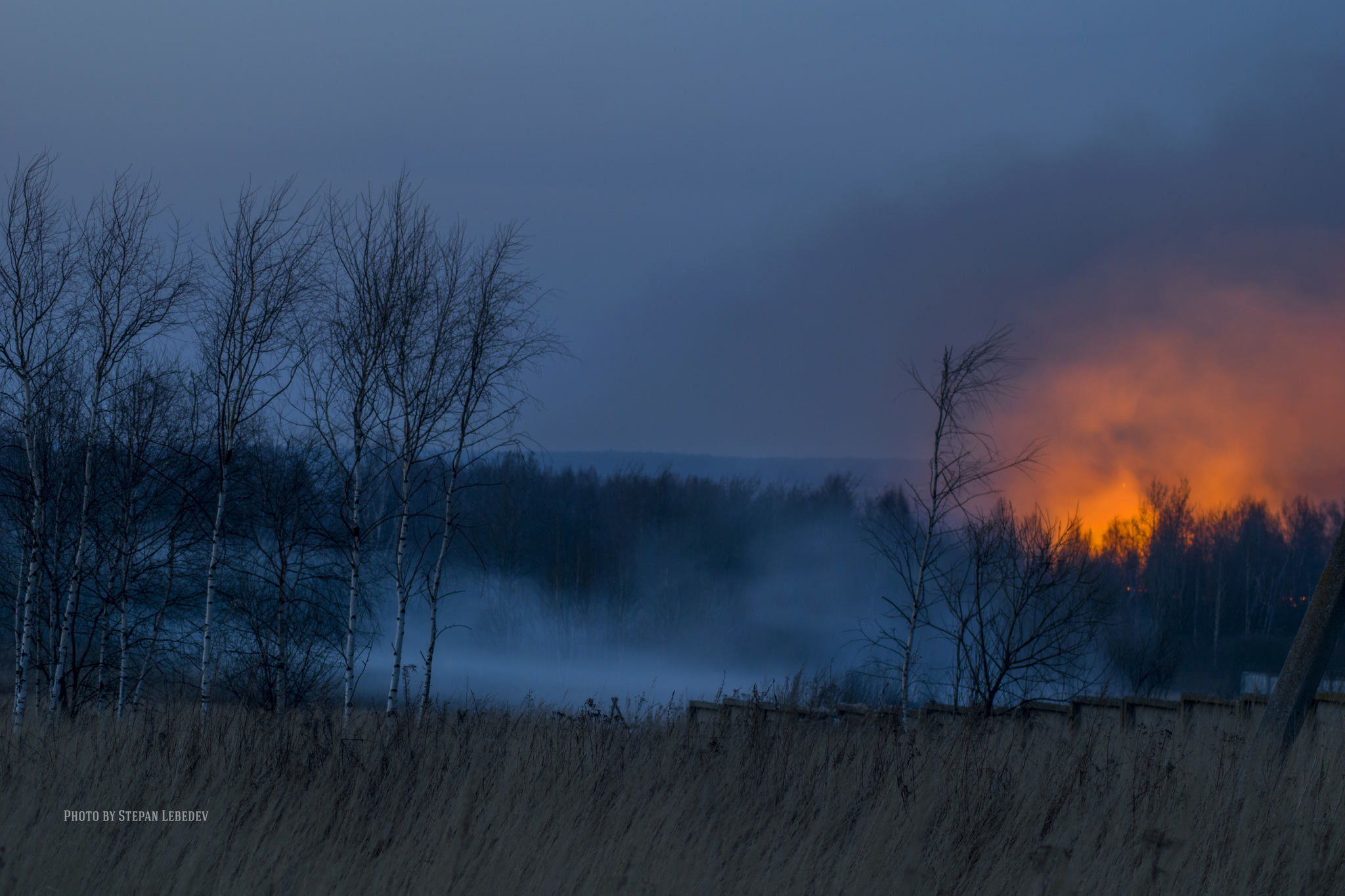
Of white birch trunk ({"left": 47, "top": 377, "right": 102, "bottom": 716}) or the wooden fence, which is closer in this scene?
the wooden fence

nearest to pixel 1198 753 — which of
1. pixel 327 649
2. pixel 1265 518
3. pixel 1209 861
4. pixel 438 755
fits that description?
pixel 1209 861

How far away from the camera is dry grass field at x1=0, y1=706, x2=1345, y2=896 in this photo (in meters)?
5.59

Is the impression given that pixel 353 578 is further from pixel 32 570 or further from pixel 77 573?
pixel 32 570

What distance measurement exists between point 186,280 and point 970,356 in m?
12.1

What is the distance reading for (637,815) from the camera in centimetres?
643

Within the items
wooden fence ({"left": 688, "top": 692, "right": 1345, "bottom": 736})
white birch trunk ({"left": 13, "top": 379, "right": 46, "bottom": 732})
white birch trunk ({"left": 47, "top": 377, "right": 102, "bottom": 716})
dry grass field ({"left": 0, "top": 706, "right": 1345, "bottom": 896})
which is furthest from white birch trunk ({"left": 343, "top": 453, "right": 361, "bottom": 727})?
wooden fence ({"left": 688, "top": 692, "right": 1345, "bottom": 736})

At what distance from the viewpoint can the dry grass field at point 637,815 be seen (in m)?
5.59

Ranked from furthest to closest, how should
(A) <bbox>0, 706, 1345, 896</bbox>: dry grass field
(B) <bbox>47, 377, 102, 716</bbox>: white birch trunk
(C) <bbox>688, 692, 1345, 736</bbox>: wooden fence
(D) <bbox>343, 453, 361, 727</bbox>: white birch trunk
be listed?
1. (B) <bbox>47, 377, 102, 716</bbox>: white birch trunk
2. (D) <bbox>343, 453, 361, 727</bbox>: white birch trunk
3. (C) <bbox>688, 692, 1345, 736</bbox>: wooden fence
4. (A) <bbox>0, 706, 1345, 896</bbox>: dry grass field

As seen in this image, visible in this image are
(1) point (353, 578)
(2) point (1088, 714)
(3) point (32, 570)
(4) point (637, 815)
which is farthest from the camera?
(2) point (1088, 714)

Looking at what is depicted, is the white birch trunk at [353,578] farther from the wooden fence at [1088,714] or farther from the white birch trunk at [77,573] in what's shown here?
the wooden fence at [1088,714]

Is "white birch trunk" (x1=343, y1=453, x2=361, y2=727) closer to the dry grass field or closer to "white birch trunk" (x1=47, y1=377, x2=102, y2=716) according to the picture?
the dry grass field

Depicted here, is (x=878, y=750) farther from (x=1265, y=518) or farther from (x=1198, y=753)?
(x=1265, y=518)

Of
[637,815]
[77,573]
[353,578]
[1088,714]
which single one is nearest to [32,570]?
[77,573]

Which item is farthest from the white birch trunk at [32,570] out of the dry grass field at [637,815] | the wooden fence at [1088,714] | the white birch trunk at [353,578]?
the wooden fence at [1088,714]
